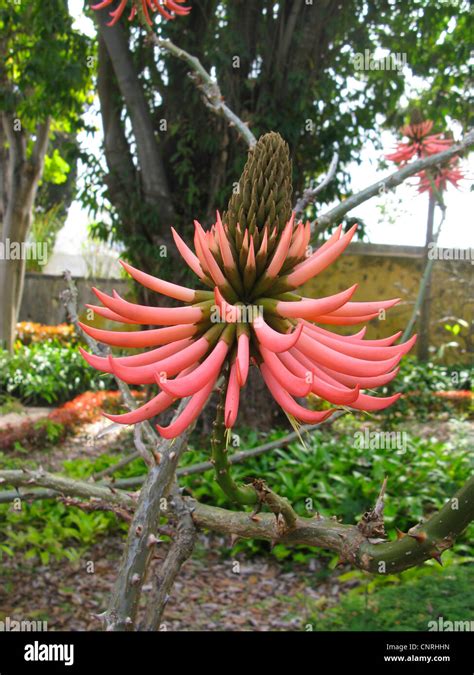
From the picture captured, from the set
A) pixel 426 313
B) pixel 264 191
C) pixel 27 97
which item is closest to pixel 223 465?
pixel 264 191

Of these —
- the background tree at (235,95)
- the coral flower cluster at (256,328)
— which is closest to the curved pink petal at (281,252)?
the coral flower cluster at (256,328)

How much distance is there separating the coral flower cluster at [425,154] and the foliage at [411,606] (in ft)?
5.36

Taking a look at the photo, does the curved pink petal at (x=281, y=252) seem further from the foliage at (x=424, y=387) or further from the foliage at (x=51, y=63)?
the foliage at (x=424, y=387)

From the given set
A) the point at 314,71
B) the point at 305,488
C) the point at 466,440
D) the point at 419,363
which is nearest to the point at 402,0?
the point at 314,71

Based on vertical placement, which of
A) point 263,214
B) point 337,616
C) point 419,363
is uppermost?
point 263,214

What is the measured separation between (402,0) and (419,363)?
4.57m

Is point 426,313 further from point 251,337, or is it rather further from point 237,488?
point 251,337

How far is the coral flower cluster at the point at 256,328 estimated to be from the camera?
0.66 m

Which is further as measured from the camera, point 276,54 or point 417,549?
point 276,54

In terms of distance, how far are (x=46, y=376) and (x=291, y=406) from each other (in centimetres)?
874

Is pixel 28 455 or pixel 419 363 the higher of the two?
pixel 419 363

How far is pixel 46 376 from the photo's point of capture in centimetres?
902

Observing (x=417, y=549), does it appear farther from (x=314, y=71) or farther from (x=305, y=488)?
(x=314, y=71)

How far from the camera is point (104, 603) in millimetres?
3883
